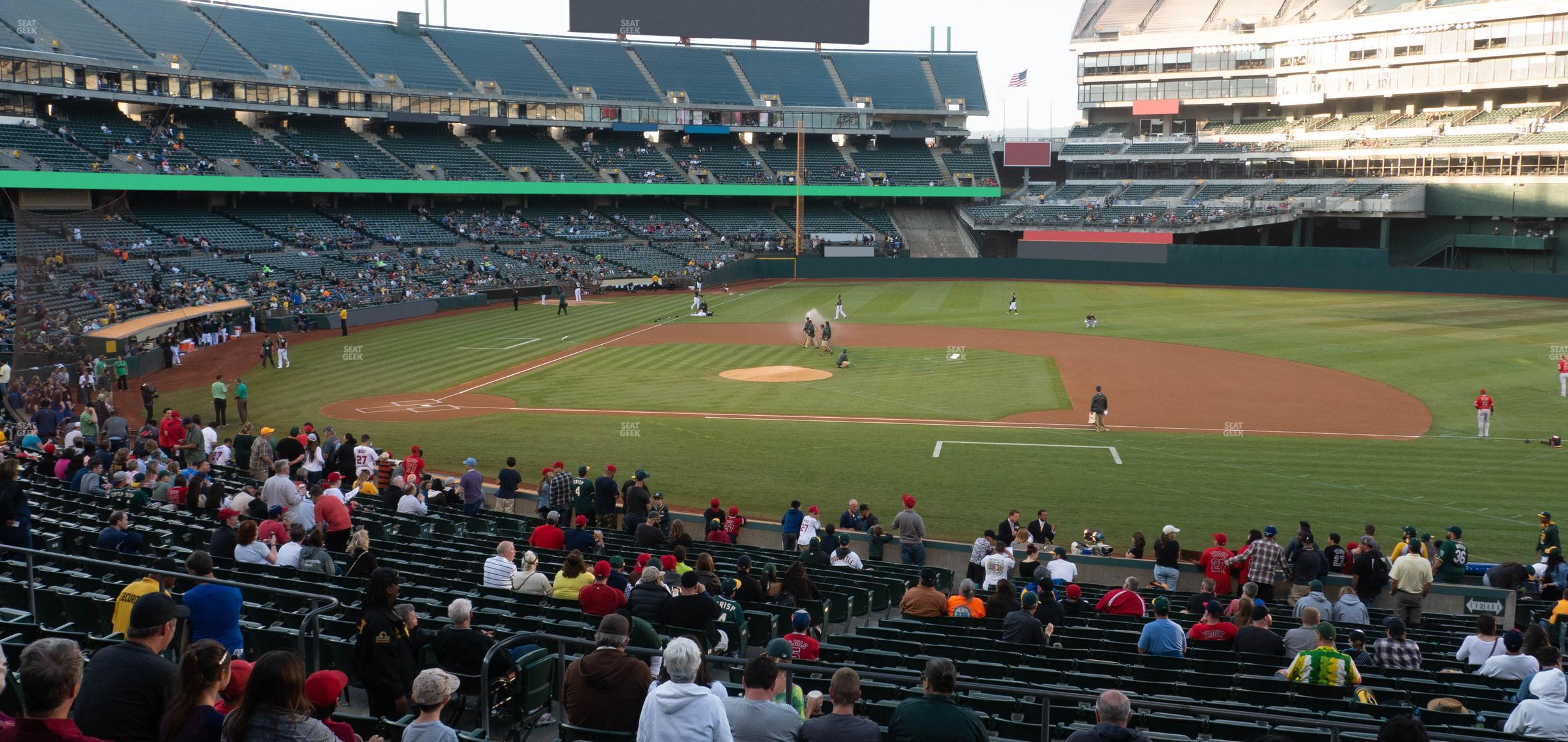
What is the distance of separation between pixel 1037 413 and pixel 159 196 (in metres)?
52.0

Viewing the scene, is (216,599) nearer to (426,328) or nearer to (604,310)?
(426,328)

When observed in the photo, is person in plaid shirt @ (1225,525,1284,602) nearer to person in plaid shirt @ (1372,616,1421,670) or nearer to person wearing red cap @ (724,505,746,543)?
person in plaid shirt @ (1372,616,1421,670)

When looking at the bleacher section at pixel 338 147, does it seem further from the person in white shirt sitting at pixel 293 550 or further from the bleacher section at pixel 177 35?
the person in white shirt sitting at pixel 293 550

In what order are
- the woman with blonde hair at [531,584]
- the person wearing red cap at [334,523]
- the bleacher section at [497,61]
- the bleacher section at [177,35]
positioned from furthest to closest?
the bleacher section at [497,61] → the bleacher section at [177,35] → the person wearing red cap at [334,523] → the woman with blonde hair at [531,584]

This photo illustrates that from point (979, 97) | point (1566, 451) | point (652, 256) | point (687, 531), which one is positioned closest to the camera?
point (687, 531)

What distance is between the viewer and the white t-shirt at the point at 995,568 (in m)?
14.8

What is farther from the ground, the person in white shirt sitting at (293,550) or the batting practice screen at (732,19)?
the batting practice screen at (732,19)

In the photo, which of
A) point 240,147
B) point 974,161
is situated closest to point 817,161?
point 974,161

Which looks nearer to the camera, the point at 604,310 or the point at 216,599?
the point at 216,599

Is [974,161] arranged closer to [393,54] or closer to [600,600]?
[393,54]

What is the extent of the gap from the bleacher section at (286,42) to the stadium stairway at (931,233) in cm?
4275

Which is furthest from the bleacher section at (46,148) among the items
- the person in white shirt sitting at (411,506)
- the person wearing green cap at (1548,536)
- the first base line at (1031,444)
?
the person wearing green cap at (1548,536)

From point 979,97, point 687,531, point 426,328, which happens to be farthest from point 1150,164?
point 687,531

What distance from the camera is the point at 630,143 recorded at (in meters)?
90.3
